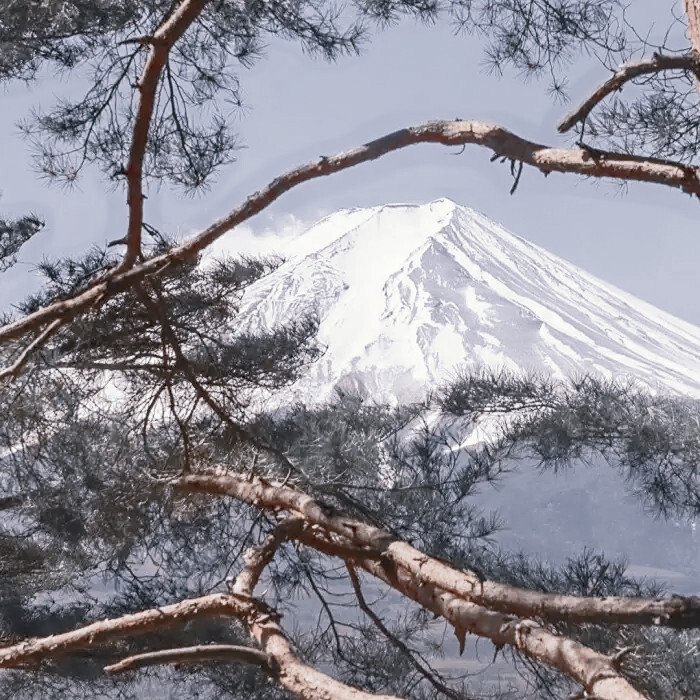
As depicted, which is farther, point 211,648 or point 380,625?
point 380,625

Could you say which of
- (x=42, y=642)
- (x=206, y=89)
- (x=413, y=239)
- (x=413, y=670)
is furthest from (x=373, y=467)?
(x=413, y=239)

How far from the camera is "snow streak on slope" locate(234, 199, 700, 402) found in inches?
544

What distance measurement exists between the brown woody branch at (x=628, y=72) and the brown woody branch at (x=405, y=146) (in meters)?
0.20

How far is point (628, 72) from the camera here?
5.29 ft

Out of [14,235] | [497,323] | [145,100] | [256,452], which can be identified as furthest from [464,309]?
[145,100]

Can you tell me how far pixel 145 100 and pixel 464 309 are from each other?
49.1 feet

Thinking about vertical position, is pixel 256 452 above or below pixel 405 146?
below

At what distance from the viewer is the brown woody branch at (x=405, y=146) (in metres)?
1.47


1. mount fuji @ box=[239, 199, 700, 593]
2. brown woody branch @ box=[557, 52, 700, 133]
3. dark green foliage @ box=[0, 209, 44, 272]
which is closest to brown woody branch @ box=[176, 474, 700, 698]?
brown woody branch @ box=[557, 52, 700, 133]

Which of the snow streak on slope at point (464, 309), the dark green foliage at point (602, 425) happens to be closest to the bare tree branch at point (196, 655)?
the dark green foliage at point (602, 425)

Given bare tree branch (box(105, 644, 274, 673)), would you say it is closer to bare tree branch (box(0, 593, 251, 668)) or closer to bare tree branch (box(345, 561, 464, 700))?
bare tree branch (box(0, 593, 251, 668))

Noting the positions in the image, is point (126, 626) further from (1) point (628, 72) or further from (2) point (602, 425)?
(2) point (602, 425)

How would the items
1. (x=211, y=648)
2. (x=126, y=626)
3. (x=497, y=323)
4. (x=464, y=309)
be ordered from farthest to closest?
(x=464, y=309), (x=497, y=323), (x=126, y=626), (x=211, y=648)

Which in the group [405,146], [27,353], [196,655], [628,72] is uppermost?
[628,72]
